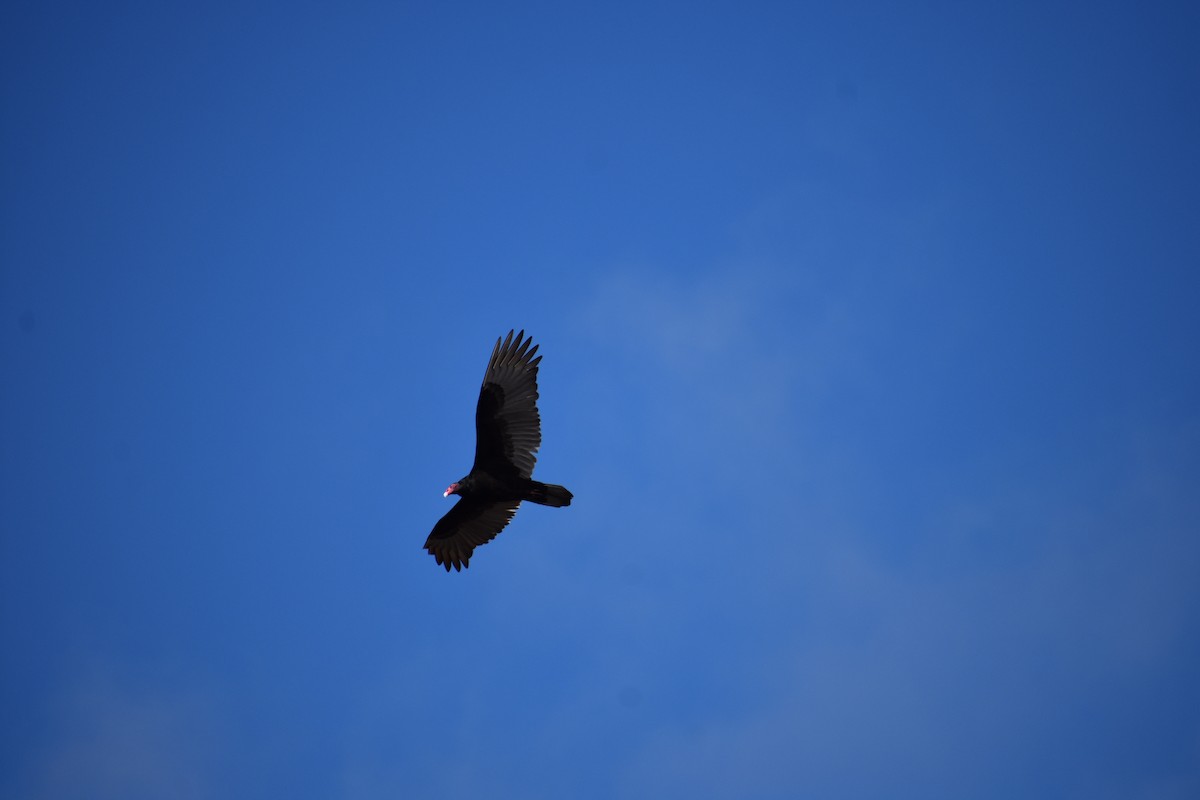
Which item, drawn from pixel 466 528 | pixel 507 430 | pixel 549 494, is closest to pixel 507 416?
pixel 507 430

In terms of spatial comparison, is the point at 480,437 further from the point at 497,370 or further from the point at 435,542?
the point at 435,542

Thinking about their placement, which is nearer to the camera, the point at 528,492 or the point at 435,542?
the point at 528,492

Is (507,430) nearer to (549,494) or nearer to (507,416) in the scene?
(507,416)

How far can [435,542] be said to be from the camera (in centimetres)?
2061

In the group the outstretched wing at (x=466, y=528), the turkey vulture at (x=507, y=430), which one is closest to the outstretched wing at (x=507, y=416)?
the turkey vulture at (x=507, y=430)

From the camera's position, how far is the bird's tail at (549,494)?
62.1ft

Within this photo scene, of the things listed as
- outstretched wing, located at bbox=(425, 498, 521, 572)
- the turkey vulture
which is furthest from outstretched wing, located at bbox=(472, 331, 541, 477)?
outstretched wing, located at bbox=(425, 498, 521, 572)

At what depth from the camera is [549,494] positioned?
19.0m

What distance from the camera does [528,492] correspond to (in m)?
Result: 19.3

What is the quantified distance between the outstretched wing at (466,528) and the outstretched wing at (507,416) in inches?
40.2

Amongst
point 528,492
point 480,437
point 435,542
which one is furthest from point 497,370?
point 435,542

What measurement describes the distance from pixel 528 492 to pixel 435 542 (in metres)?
2.93

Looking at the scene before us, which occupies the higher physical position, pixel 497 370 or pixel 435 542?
pixel 497 370

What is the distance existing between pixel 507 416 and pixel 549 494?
1943 mm
